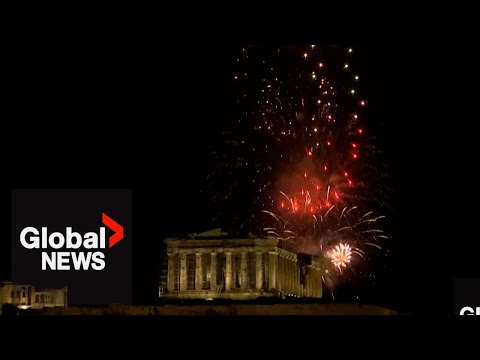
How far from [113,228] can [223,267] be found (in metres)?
43.5

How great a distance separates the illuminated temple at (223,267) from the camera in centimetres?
7350

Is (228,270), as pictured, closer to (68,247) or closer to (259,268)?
(259,268)

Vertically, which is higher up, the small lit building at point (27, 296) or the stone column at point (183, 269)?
the stone column at point (183, 269)

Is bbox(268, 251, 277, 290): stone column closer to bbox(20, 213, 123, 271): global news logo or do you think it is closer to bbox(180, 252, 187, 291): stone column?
bbox(180, 252, 187, 291): stone column

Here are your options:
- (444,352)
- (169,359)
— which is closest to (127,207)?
(169,359)

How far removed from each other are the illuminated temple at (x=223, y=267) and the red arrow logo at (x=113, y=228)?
40074mm

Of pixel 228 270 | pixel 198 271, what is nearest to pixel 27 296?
pixel 198 271

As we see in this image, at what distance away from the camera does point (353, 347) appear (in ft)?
49.0

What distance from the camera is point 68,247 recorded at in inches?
1218

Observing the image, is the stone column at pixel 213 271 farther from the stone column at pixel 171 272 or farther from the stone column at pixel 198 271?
the stone column at pixel 171 272

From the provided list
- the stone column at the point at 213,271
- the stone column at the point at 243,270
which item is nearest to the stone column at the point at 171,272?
the stone column at the point at 213,271

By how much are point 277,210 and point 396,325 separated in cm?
4456

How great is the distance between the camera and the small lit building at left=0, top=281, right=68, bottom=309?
46.1 metres

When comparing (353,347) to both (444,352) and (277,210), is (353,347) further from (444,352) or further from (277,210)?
(277,210)
